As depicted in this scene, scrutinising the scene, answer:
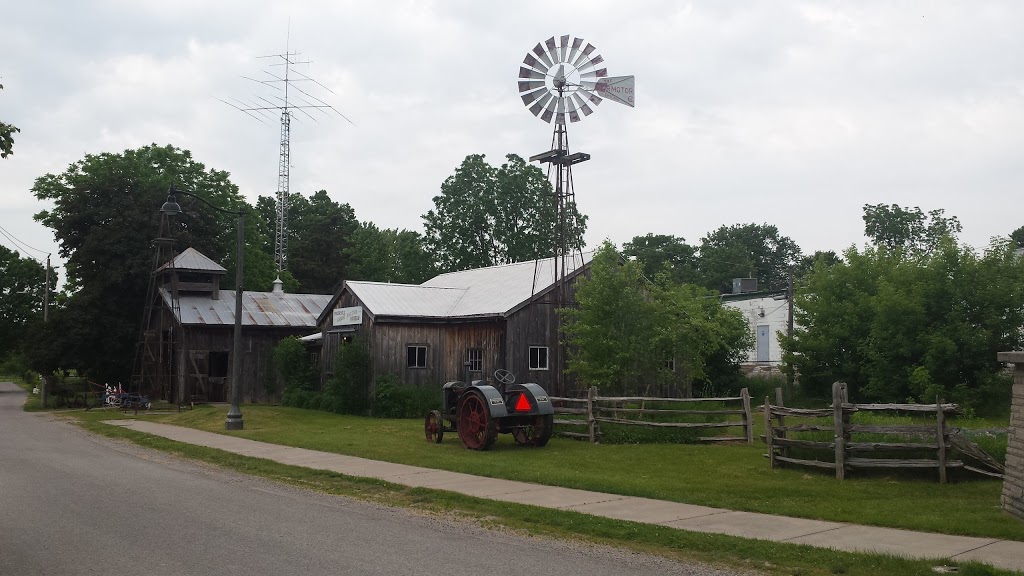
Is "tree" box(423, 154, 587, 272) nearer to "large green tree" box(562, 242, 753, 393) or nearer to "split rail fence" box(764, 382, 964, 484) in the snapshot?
"large green tree" box(562, 242, 753, 393)

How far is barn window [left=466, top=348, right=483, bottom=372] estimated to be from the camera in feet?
99.7

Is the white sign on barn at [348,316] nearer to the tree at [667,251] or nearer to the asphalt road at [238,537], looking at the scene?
the asphalt road at [238,537]

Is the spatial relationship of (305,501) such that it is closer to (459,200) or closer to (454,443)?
(454,443)

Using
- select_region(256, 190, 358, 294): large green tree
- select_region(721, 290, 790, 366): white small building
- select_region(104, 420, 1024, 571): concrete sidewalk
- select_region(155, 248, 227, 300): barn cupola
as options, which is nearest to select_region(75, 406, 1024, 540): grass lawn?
select_region(104, 420, 1024, 571): concrete sidewalk

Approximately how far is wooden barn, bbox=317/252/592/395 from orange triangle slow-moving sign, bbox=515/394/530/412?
9135mm

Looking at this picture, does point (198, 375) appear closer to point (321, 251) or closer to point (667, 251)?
point (321, 251)

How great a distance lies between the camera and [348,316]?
31.7 metres

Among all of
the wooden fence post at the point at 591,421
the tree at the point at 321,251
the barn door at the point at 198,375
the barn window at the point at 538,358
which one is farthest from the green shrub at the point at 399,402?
the tree at the point at 321,251

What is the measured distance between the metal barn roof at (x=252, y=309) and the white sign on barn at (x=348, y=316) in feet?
23.8

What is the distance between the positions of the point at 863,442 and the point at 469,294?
21.4 metres

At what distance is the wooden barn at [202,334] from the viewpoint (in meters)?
37.1

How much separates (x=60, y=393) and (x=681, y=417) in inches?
1223

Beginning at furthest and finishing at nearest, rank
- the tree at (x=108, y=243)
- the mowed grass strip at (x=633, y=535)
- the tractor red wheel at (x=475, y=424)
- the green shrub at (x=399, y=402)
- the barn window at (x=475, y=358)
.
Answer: the tree at (x=108, y=243)
the barn window at (x=475, y=358)
the green shrub at (x=399, y=402)
the tractor red wheel at (x=475, y=424)
the mowed grass strip at (x=633, y=535)

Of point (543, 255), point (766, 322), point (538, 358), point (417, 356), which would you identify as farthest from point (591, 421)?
Result: point (543, 255)
